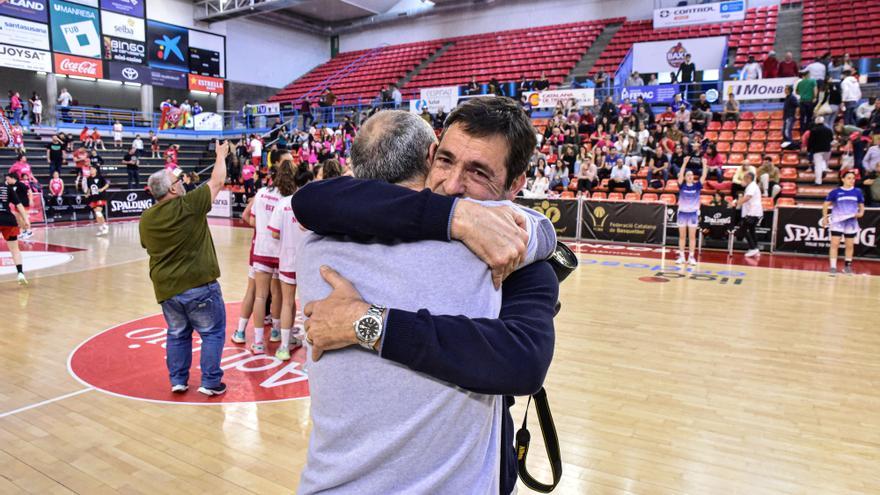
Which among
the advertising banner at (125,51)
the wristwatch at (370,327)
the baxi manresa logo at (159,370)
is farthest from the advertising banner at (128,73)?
the wristwatch at (370,327)

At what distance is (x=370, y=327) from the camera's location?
101cm

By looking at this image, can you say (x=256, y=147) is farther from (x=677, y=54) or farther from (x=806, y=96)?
(x=806, y=96)

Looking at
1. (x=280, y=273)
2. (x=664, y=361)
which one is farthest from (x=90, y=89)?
(x=664, y=361)

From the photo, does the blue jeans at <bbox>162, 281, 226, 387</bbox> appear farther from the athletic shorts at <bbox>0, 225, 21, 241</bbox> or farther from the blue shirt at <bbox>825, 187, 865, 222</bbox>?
the blue shirt at <bbox>825, 187, 865, 222</bbox>

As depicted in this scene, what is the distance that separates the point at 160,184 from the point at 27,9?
22952 millimetres

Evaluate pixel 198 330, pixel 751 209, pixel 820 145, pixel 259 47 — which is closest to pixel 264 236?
pixel 198 330

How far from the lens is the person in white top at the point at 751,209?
35.9 feet

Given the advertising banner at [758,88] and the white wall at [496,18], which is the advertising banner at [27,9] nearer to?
the white wall at [496,18]

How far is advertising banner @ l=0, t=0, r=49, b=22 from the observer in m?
20.6

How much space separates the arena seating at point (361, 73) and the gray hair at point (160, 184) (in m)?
22.5

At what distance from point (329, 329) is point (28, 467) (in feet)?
10.7

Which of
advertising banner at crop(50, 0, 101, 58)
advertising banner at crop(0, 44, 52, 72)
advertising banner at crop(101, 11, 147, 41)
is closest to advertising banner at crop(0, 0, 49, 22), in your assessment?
advertising banner at crop(50, 0, 101, 58)

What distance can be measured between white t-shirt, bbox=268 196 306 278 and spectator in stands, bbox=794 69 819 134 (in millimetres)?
13832

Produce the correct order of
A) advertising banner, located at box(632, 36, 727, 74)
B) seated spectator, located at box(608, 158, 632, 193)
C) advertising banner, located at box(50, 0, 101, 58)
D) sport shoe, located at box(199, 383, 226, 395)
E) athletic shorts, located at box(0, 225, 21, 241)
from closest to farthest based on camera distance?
sport shoe, located at box(199, 383, 226, 395)
athletic shorts, located at box(0, 225, 21, 241)
seated spectator, located at box(608, 158, 632, 193)
advertising banner, located at box(632, 36, 727, 74)
advertising banner, located at box(50, 0, 101, 58)
